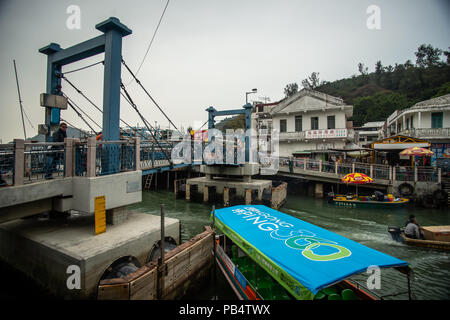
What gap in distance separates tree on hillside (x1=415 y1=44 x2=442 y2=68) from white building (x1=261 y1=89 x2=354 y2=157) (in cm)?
6356

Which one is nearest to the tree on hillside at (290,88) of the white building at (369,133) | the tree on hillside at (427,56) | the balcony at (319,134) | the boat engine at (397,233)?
the white building at (369,133)

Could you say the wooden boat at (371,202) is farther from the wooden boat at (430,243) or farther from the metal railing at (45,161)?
the metal railing at (45,161)

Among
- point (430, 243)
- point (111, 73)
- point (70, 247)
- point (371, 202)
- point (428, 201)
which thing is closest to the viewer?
point (70, 247)

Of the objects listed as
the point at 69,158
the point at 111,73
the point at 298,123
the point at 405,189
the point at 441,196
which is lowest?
the point at 441,196

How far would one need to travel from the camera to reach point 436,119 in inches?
951

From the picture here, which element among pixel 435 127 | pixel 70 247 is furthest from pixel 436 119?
pixel 70 247

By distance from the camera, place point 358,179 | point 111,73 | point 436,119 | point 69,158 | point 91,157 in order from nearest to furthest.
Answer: point 91,157 < point 69,158 < point 111,73 < point 358,179 < point 436,119

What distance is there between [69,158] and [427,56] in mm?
97930

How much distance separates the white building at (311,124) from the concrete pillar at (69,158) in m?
25.0

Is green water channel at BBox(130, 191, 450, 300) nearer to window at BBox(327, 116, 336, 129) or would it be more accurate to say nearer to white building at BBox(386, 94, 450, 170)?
white building at BBox(386, 94, 450, 170)

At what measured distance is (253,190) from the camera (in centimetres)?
1750

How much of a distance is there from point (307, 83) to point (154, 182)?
67.6 meters

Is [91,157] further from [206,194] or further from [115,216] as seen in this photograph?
[206,194]
